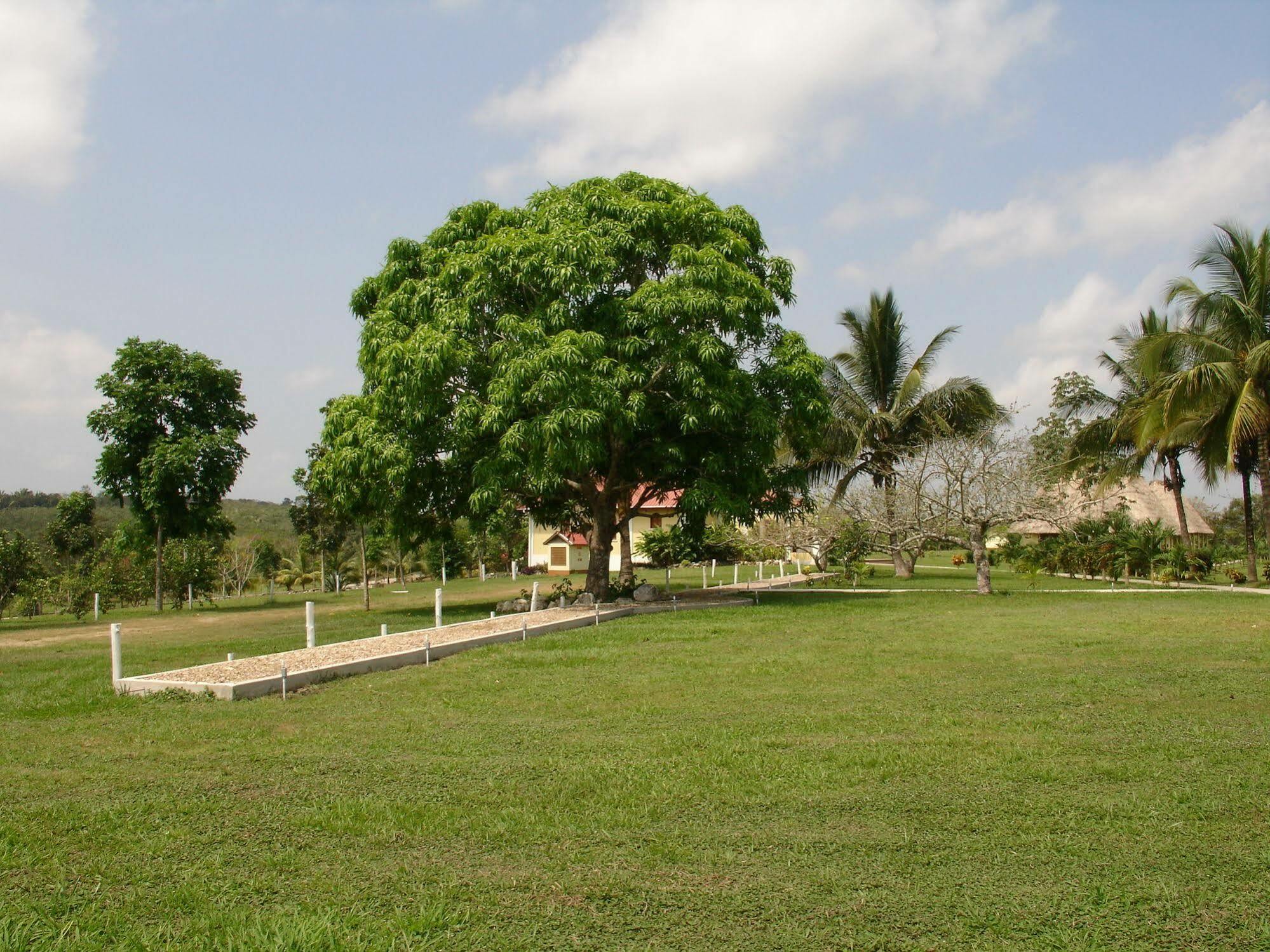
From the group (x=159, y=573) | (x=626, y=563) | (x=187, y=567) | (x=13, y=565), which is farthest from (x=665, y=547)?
(x=13, y=565)

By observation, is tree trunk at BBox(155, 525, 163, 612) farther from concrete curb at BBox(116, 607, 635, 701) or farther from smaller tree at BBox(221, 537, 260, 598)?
concrete curb at BBox(116, 607, 635, 701)

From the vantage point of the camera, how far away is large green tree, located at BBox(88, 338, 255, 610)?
29719 mm

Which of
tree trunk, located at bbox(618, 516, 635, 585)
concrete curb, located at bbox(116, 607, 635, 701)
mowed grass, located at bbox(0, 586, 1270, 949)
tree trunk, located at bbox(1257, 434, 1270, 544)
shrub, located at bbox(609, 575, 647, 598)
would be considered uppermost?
tree trunk, located at bbox(1257, 434, 1270, 544)

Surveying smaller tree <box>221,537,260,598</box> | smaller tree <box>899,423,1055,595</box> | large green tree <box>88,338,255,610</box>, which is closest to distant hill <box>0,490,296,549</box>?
smaller tree <box>221,537,260,598</box>

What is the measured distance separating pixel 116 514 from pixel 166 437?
43446 mm

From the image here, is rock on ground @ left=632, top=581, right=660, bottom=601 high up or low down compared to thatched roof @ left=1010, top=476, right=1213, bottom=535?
down

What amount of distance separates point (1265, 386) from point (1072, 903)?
73.1ft

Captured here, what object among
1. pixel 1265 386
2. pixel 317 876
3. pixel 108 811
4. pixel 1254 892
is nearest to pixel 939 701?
pixel 1254 892

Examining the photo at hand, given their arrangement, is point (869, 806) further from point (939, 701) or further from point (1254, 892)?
point (939, 701)

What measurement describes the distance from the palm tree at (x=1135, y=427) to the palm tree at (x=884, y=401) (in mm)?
2941

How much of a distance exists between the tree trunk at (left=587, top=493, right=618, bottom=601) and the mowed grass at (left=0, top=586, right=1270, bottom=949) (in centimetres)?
1028

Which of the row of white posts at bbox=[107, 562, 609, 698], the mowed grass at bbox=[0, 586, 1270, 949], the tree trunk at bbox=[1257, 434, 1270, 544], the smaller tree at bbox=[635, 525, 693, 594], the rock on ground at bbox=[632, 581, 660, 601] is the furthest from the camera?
the smaller tree at bbox=[635, 525, 693, 594]

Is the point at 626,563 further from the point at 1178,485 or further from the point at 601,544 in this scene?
the point at 1178,485

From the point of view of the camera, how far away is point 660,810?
5.50 metres
